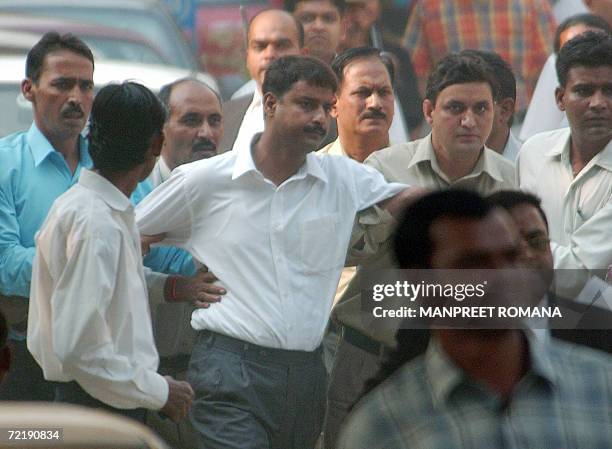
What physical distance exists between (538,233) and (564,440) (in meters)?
0.75

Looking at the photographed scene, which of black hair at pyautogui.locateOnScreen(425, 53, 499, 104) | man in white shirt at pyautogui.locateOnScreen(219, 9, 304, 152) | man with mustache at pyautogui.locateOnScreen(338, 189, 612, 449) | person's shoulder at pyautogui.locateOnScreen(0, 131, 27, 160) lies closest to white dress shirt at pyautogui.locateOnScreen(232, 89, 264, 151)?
man in white shirt at pyautogui.locateOnScreen(219, 9, 304, 152)

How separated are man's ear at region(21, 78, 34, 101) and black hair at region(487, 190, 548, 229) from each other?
117 cm

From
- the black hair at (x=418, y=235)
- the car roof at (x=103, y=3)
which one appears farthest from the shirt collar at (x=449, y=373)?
the car roof at (x=103, y=3)

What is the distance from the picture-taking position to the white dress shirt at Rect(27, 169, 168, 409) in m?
3.77

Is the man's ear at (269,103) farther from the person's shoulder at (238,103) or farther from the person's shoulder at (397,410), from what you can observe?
the person's shoulder at (397,410)

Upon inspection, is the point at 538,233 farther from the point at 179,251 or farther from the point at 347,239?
the point at 179,251

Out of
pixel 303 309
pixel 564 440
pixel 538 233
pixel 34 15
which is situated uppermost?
pixel 34 15

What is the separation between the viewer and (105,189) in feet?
12.5

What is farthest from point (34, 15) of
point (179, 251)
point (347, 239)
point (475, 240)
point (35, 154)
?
point (475, 240)

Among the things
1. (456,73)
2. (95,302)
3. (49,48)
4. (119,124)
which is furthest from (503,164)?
(49,48)

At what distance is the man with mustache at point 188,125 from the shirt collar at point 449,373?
3.25 feet

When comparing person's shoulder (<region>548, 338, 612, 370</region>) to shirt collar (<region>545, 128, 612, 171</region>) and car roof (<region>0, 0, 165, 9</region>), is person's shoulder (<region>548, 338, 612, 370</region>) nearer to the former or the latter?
shirt collar (<region>545, 128, 612, 171</region>)

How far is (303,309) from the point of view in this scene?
3926 mm

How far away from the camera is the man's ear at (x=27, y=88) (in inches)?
151
